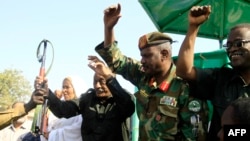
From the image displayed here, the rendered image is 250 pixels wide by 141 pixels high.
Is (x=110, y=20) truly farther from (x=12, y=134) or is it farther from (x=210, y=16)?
(x=12, y=134)

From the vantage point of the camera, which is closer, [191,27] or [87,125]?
[191,27]

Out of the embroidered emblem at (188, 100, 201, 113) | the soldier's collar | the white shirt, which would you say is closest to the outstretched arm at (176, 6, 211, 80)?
the embroidered emblem at (188, 100, 201, 113)

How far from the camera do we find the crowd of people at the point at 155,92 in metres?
2.78

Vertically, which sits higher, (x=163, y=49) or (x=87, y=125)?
(x=163, y=49)

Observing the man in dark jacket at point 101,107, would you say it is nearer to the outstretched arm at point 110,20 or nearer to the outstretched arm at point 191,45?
the outstretched arm at point 110,20

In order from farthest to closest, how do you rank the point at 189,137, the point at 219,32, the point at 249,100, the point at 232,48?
the point at 219,32 < the point at 189,137 < the point at 232,48 < the point at 249,100

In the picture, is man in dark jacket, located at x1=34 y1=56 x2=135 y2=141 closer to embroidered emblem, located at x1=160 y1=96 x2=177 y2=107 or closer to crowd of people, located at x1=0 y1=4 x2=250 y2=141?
crowd of people, located at x1=0 y1=4 x2=250 y2=141

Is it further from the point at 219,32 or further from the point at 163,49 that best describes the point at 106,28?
the point at 219,32

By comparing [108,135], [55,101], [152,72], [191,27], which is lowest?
[108,135]

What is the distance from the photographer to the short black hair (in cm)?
170

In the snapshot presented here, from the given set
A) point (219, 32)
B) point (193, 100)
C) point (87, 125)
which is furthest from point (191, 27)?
point (219, 32)

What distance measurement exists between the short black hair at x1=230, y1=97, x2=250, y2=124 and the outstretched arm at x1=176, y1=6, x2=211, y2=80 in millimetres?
1026

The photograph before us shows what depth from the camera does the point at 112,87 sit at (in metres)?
3.44

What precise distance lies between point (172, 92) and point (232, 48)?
65cm
